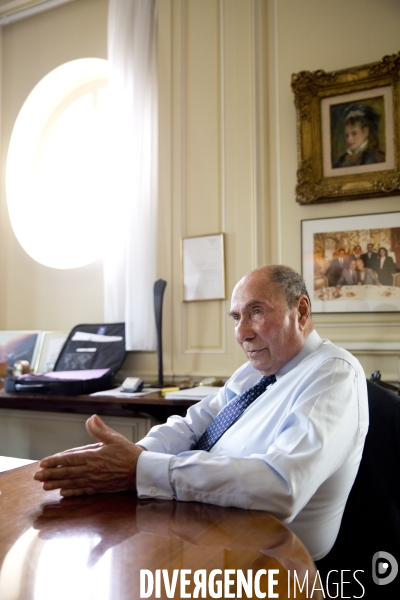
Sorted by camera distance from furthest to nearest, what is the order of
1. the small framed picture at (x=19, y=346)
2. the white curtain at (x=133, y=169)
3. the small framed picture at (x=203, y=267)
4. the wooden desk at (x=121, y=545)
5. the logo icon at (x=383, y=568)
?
the small framed picture at (x=19, y=346)
the white curtain at (x=133, y=169)
the small framed picture at (x=203, y=267)
the logo icon at (x=383, y=568)
the wooden desk at (x=121, y=545)

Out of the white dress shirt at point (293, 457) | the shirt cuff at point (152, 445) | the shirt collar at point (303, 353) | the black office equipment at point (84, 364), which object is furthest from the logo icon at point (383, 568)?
the black office equipment at point (84, 364)

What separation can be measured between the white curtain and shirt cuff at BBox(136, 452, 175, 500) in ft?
6.98

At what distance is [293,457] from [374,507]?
36 centimetres

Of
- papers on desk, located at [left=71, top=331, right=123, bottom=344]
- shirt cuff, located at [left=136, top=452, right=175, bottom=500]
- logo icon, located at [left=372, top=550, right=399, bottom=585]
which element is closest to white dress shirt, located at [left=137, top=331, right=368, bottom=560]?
shirt cuff, located at [left=136, top=452, right=175, bottom=500]

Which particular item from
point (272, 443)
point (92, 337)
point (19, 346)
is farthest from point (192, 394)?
point (19, 346)

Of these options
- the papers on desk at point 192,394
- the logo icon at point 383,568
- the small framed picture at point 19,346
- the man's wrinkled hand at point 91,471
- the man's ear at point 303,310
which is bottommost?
the logo icon at point 383,568

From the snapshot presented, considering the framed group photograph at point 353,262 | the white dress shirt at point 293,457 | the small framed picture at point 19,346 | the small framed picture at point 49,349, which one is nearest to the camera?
the white dress shirt at point 293,457

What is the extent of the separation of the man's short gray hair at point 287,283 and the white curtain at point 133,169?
1.82 metres

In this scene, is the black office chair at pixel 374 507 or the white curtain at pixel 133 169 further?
the white curtain at pixel 133 169

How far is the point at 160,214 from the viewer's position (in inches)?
137

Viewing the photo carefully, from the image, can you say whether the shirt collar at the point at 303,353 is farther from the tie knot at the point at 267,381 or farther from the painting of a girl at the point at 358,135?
the painting of a girl at the point at 358,135

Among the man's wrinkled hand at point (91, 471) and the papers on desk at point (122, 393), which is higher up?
the man's wrinkled hand at point (91, 471)

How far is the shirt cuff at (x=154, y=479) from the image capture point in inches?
47.0

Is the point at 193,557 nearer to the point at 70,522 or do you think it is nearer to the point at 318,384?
the point at 70,522
